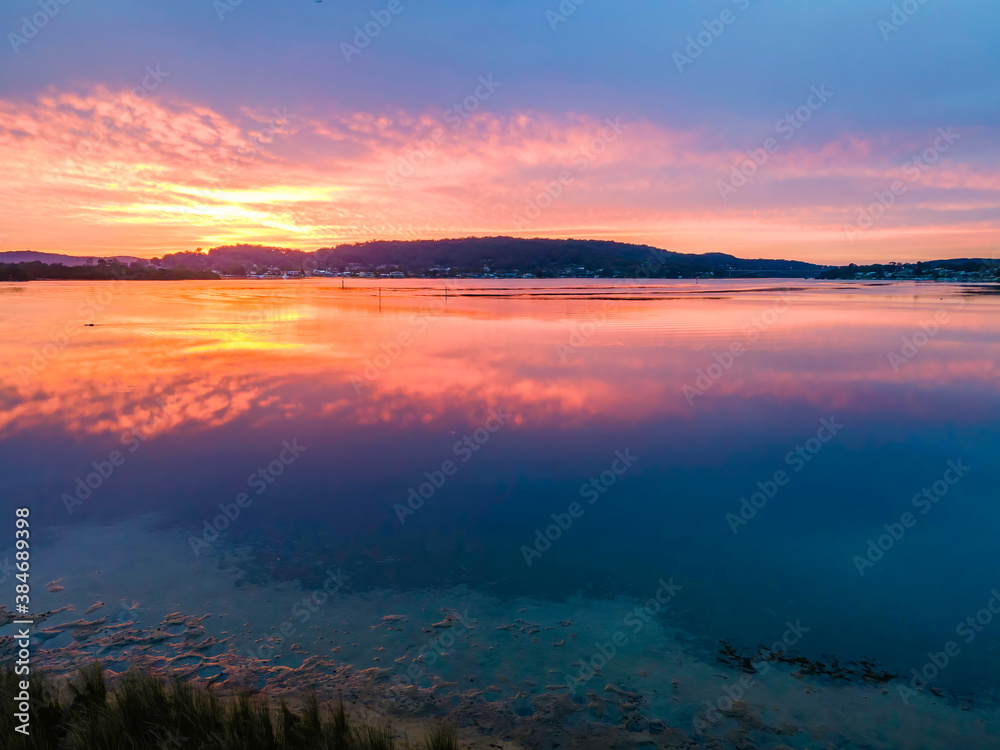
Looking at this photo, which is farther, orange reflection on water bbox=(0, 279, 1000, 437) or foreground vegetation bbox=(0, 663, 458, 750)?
orange reflection on water bbox=(0, 279, 1000, 437)

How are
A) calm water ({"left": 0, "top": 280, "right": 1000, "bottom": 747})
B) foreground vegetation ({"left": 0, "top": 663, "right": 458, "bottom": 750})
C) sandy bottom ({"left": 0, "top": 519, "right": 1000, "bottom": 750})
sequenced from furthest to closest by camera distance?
calm water ({"left": 0, "top": 280, "right": 1000, "bottom": 747}), sandy bottom ({"left": 0, "top": 519, "right": 1000, "bottom": 750}), foreground vegetation ({"left": 0, "top": 663, "right": 458, "bottom": 750})

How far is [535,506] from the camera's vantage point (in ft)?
26.9

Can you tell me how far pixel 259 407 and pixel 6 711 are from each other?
960cm

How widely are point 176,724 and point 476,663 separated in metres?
2.16

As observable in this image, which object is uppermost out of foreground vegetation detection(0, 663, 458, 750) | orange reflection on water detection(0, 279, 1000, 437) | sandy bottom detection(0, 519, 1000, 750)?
orange reflection on water detection(0, 279, 1000, 437)

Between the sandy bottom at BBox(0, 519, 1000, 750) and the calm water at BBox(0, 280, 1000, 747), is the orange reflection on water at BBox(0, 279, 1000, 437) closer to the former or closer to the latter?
the calm water at BBox(0, 280, 1000, 747)

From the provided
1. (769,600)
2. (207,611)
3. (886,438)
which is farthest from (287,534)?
(886,438)

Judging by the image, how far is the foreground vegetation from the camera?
380 centimetres

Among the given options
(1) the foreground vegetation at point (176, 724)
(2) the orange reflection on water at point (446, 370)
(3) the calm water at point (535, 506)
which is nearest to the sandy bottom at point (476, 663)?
(3) the calm water at point (535, 506)

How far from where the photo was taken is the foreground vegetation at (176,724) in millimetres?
3801

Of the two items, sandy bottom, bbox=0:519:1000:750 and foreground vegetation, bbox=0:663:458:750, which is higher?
foreground vegetation, bbox=0:663:458:750

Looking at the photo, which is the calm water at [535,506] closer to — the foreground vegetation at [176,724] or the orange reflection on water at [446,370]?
the orange reflection on water at [446,370]

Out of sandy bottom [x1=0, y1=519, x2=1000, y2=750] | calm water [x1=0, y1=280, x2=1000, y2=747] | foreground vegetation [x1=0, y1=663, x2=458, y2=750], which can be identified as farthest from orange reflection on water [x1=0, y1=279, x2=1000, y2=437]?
foreground vegetation [x1=0, y1=663, x2=458, y2=750]

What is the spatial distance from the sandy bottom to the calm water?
0.04 m
